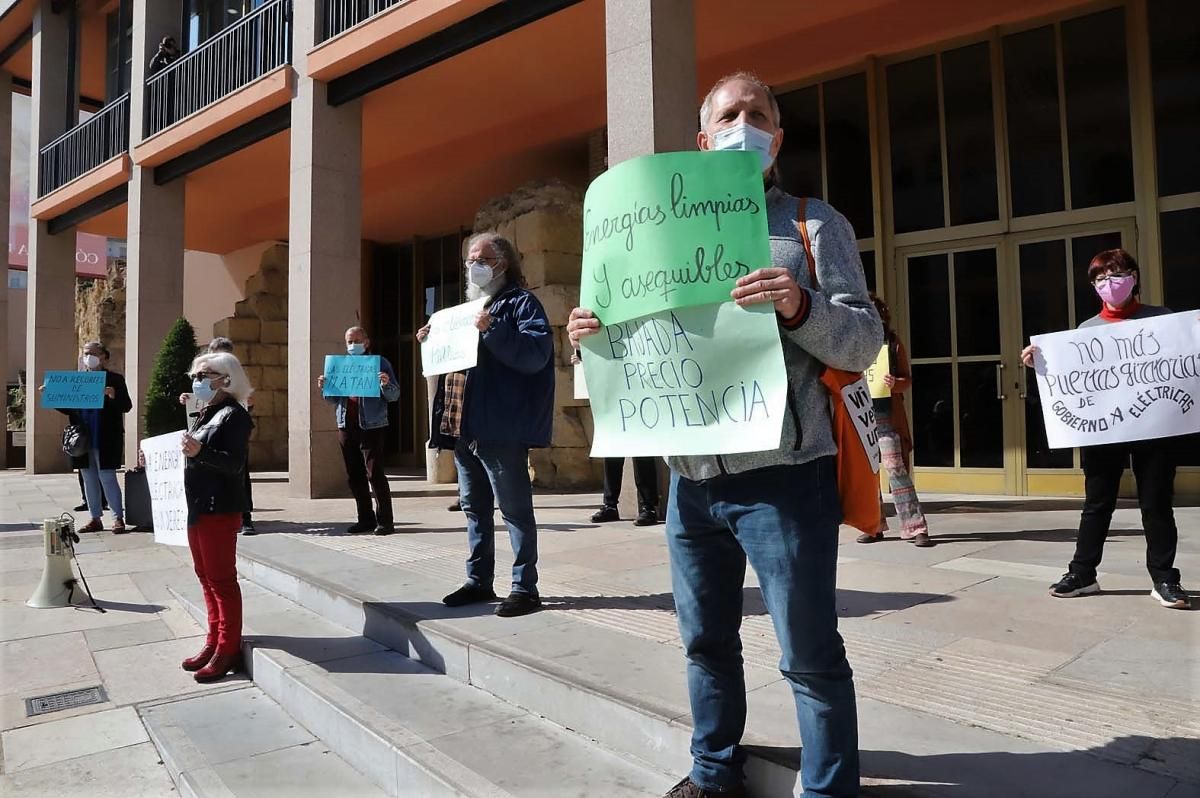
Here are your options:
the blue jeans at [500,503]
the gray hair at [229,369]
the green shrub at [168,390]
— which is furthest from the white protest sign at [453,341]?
the green shrub at [168,390]

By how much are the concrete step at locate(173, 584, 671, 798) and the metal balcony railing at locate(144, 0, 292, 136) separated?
1000 centimetres

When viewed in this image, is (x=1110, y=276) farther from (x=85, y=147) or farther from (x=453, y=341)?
(x=85, y=147)

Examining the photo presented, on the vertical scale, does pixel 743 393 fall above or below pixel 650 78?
below

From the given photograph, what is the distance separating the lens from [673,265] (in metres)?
2.12

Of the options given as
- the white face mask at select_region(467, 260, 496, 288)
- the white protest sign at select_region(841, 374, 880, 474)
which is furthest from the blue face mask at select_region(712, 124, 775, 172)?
the white face mask at select_region(467, 260, 496, 288)

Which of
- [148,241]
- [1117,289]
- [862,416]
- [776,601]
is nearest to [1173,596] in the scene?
[1117,289]

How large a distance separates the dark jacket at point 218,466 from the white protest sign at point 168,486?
11 centimetres

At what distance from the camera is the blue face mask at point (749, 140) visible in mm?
2104


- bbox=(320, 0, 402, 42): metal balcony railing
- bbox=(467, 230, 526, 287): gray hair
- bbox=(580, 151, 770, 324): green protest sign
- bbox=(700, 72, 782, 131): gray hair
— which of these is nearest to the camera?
bbox=(580, 151, 770, 324): green protest sign

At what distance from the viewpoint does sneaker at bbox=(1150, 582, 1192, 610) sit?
384 centimetres

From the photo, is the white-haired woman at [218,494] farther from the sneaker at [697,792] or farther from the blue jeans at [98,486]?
the blue jeans at [98,486]

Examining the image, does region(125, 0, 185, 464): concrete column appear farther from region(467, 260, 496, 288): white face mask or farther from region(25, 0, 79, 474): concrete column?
region(467, 260, 496, 288): white face mask

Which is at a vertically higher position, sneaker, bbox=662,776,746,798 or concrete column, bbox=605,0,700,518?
concrete column, bbox=605,0,700,518

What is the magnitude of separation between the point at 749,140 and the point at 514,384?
91.0 inches
